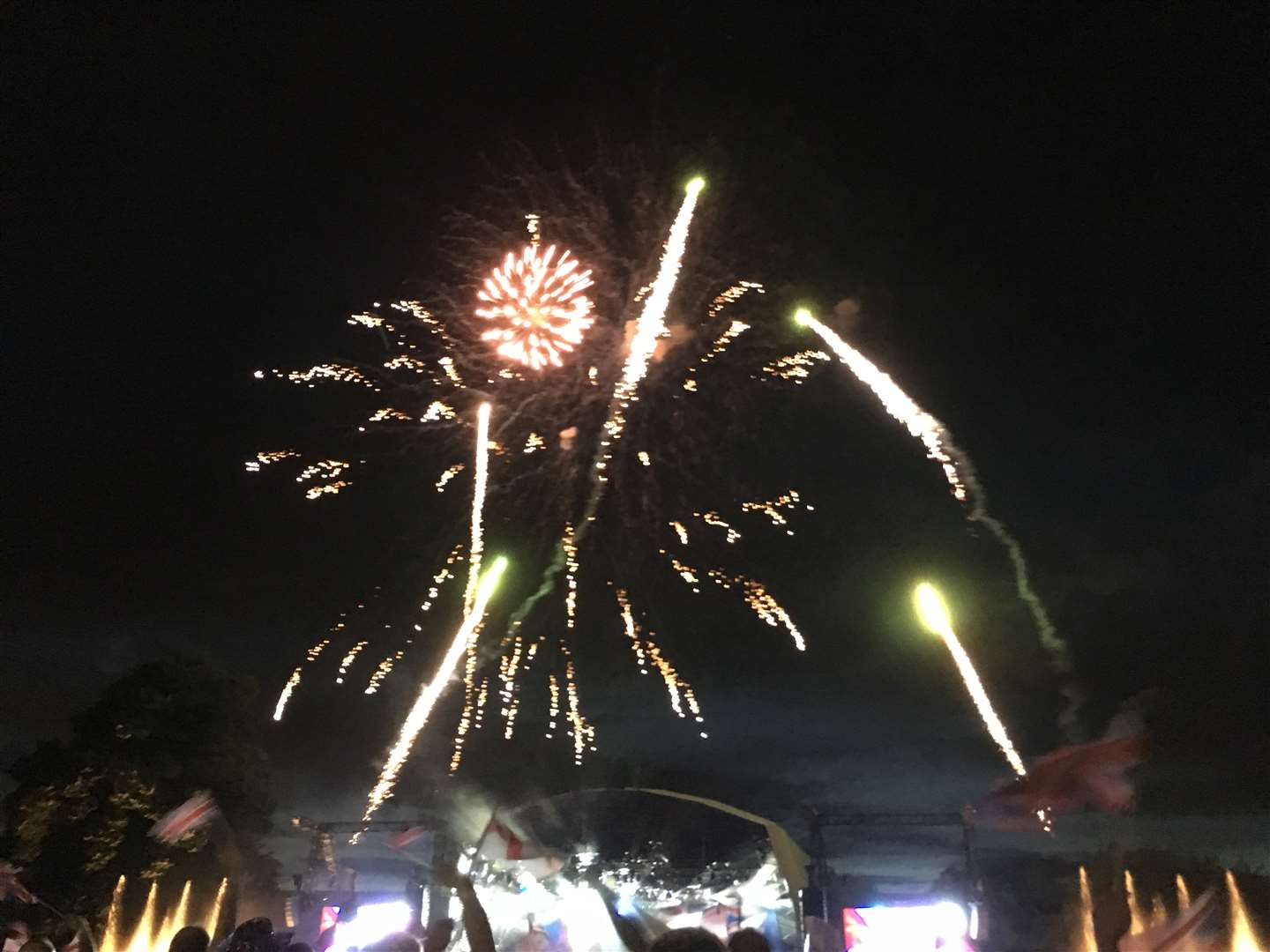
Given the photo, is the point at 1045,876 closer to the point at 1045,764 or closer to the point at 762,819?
the point at 762,819

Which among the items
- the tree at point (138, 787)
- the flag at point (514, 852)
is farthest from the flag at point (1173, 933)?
the tree at point (138, 787)

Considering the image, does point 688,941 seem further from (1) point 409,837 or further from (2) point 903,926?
(2) point 903,926

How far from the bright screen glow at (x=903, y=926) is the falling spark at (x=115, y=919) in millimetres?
17058

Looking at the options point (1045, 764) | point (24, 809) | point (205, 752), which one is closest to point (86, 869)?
point (24, 809)

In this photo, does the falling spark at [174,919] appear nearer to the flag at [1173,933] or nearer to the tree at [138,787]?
the tree at [138,787]

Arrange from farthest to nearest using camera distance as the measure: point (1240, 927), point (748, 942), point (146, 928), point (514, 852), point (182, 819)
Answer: point (1240, 927)
point (146, 928)
point (514, 852)
point (182, 819)
point (748, 942)

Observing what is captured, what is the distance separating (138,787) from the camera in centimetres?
2492

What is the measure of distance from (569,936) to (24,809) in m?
13.6

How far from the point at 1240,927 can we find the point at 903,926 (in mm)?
26834

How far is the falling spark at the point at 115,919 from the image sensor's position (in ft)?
80.4

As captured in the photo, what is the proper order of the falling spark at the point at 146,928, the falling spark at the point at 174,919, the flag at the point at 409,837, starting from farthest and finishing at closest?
the falling spark at the point at 174,919 → the falling spark at the point at 146,928 → the flag at the point at 409,837

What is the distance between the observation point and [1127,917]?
4.09m

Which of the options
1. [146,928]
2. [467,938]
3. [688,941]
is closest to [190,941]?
[467,938]

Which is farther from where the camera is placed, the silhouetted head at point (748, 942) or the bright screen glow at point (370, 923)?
the bright screen glow at point (370, 923)
